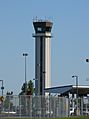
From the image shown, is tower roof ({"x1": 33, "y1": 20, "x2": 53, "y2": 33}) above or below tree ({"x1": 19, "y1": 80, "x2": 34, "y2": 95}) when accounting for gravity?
above

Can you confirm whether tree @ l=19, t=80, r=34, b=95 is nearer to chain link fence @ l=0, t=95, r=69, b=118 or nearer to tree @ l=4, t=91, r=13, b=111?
chain link fence @ l=0, t=95, r=69, b=118

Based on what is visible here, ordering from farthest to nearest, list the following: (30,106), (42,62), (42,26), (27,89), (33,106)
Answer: (42,26) → (42,62) → (27,89) → (33,106) → (30,106)

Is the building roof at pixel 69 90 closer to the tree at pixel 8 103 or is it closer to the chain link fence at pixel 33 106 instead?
the chain link fence at pixel 33 106

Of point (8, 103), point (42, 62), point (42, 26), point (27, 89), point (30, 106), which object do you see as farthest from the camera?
point (42, 26)

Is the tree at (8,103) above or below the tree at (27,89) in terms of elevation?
below

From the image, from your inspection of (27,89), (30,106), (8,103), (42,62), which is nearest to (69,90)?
(27,89)

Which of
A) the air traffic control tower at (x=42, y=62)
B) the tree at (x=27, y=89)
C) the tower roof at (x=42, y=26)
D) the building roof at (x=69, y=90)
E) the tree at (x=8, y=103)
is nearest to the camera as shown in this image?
the tree at (x=8, y=103)

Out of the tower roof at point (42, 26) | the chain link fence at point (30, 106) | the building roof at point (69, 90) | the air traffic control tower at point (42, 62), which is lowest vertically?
the chain link fence at point (30, 106)

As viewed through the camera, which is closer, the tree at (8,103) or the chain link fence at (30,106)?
the tree at (8,103)

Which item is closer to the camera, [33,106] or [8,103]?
[8,103]

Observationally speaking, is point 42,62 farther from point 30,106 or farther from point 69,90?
point 30,106

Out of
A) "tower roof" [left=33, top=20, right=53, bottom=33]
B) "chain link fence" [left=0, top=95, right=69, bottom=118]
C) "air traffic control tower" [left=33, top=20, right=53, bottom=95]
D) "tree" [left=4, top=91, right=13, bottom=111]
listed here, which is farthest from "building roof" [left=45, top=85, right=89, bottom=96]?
"tree" [left=4, top=91, right=13, bottom=111]

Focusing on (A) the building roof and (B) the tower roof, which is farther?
(B) the tower roof

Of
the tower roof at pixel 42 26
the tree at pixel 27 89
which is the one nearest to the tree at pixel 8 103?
the tree at pixel 27 89
